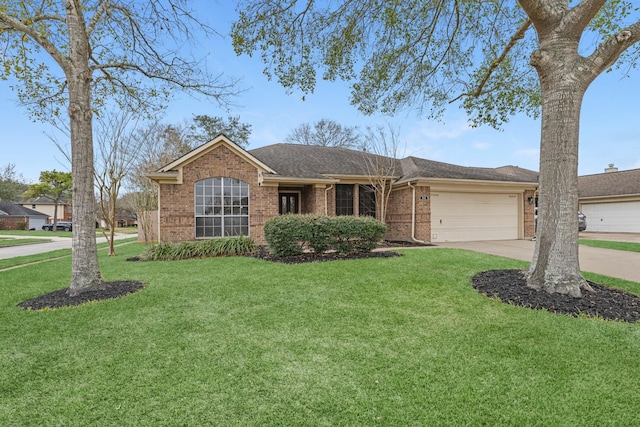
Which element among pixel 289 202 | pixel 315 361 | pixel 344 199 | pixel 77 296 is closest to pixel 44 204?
pixel 289 202

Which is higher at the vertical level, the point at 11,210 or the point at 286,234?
the point at 11,210

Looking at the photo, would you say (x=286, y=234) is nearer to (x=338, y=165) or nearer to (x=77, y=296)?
(x=77, y=296)

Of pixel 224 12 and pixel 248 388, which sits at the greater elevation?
pixel 224 12

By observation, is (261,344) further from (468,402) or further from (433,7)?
(433,7)

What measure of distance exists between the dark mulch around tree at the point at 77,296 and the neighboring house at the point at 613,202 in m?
27.5

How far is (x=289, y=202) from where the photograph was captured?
1541 cm

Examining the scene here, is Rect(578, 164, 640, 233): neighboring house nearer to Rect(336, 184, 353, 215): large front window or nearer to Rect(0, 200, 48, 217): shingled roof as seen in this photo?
Rect(336, 184, 353, 215): large front window

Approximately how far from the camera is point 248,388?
9.13 ft

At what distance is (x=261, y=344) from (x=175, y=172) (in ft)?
32.8

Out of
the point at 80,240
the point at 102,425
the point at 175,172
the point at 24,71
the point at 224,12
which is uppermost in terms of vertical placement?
the point at 224,12

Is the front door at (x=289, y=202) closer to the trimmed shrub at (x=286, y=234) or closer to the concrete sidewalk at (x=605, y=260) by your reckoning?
the trimmed shrub at (x=286, y=234)

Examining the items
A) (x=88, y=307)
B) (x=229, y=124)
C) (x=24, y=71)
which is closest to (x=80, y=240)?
(x=88, y=307)

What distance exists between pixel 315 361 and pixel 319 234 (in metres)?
6.14

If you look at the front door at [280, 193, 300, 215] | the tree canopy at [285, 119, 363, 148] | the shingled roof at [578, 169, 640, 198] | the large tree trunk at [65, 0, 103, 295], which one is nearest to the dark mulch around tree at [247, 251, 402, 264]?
the large tree trunk at [65, 0, 103, 295]
